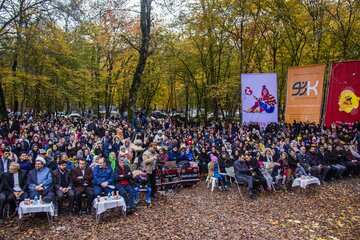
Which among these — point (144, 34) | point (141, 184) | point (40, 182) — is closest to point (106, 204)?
point (40, 182)

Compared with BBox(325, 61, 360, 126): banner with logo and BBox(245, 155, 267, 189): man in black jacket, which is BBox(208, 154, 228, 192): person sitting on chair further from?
BBox(325, 61, 360, 126): banner with logo

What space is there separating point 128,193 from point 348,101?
14.2 m

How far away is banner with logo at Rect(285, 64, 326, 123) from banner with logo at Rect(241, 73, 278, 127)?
3.59 feet

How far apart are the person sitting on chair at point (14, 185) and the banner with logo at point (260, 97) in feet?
46.4

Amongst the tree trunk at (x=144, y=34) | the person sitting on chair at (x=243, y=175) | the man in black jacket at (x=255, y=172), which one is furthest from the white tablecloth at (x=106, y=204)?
the tree trunk at (x=144, y=34)

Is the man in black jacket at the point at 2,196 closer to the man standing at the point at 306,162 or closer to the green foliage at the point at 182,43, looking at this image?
the green foliage at the point at 182,43

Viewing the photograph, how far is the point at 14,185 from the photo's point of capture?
6.94 metres

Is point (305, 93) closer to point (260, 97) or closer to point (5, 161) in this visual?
point (260, 97)

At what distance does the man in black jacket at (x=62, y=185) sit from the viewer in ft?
23.0

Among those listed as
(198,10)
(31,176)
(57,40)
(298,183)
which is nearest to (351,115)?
(298,183)

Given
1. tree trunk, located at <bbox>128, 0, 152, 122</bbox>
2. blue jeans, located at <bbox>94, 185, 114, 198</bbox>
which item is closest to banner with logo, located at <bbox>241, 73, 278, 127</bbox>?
tree trunk, located at <bbox>128, 0, 152, 122</bbox>

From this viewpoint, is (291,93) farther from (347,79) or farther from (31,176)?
(31,176)

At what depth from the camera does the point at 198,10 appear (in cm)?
2156

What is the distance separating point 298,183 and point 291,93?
33.0ft
